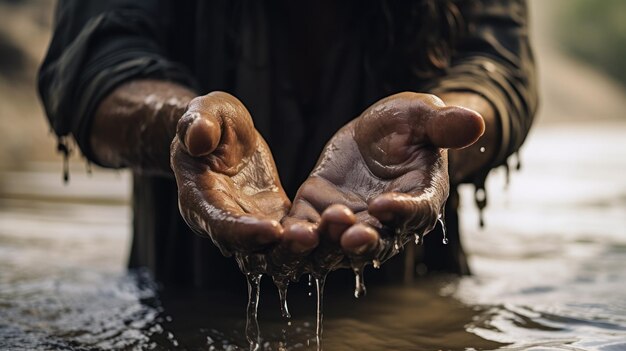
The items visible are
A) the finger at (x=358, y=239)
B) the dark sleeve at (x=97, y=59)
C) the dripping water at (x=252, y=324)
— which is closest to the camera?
the finger at (x=358, y=239)

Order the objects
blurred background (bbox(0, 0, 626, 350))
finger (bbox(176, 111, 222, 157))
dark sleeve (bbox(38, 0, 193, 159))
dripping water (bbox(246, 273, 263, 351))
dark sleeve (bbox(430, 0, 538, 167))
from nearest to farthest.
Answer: finger (bbox(176, 111, 222, 157))
dripping water (bbox(246, 273, 263, 351))
blurred background (bbox(0, 0, 626, 350))
dark sleeve (bbox(38, 0, 193, 159))
dark sleeve (bbox(430, 0, 538, 167))

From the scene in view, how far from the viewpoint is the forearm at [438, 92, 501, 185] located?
2.49m

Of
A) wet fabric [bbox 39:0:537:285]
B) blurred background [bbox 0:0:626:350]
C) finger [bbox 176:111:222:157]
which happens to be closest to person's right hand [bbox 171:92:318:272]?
finger [bbox 176:111:222:157]

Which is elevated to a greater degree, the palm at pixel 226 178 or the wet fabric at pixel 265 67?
the wet fabric at pixel 265 67

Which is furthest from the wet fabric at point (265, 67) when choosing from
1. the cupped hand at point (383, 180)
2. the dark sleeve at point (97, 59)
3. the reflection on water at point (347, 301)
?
the cupped hand at point (383, 180)

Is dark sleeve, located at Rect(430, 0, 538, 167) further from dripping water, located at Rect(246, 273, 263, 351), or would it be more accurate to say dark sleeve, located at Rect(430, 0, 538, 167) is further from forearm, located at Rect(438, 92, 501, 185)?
dripping water, located at Rect(246, 273, 263, 351)

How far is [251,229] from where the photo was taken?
153 centimetres

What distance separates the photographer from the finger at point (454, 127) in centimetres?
173

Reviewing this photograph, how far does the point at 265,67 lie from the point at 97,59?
0.53 meters

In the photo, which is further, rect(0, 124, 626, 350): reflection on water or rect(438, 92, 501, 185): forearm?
rect(438, 92, 501, 185): forearm

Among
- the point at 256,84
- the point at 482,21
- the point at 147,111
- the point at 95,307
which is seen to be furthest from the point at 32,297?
the point at 482,21

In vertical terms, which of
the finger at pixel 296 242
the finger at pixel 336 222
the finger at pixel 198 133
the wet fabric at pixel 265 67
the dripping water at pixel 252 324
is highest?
the wet fabric at pixel 265 67

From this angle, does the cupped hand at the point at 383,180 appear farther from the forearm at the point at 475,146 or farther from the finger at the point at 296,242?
the forearm at the point at 475,146

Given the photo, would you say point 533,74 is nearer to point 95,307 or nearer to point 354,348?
point 354,348
